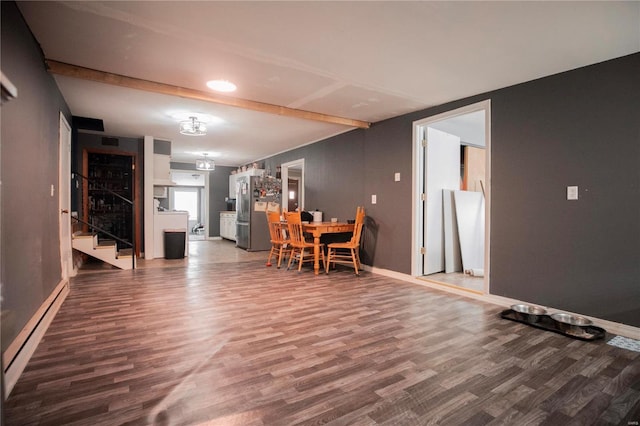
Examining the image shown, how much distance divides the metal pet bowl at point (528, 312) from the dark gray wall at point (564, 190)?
20 centimetres

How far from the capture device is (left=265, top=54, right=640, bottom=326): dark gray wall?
8.65ft

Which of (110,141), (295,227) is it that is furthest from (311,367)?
(110,141)

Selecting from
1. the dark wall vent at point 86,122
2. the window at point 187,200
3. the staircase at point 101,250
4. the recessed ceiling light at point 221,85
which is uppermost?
the dark wall vent at point 86,122

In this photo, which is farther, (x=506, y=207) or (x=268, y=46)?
(x=506, y=207)

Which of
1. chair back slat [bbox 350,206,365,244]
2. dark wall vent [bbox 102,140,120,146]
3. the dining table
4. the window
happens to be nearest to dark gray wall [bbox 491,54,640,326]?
chair back slat [bbox 350,206,365,244]

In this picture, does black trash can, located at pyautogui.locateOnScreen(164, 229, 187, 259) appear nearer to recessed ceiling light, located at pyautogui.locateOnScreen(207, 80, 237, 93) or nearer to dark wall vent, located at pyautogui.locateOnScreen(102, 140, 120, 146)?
dark wall vent, located at pyautogui.locateOnScreen(102, 140, 120, 146)

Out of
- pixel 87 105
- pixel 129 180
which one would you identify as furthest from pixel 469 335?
pixel 129 180

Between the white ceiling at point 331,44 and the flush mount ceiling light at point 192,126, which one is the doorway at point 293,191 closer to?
the flush mount ceiling light at point 192,126

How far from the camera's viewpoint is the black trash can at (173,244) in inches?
242

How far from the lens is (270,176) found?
301 inches

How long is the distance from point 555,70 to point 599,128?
0.66 m

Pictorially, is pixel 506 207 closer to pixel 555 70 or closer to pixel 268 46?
pixel 555 70

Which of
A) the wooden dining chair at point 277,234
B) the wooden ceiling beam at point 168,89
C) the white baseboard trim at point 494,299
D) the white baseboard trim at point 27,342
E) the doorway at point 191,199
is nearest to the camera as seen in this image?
the white baseboard trim at point 27,342

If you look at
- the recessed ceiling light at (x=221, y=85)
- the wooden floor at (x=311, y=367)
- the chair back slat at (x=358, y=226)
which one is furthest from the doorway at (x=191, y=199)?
the wooden floor at (x=311, y=367)
